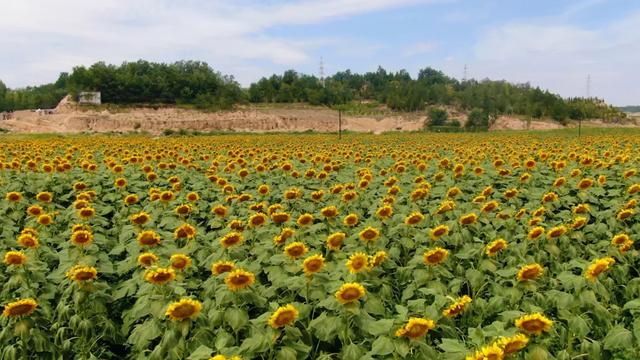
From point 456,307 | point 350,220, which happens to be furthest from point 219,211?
point 456,307

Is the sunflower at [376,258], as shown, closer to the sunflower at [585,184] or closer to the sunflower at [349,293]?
the sunflower at [349,293]

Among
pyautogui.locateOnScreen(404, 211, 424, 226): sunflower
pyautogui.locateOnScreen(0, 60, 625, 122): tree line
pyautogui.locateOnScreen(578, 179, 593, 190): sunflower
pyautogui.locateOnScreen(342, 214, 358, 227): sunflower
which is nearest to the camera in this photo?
pyautogui.locateOnScreen(404, 211, 424, 226): sunflower

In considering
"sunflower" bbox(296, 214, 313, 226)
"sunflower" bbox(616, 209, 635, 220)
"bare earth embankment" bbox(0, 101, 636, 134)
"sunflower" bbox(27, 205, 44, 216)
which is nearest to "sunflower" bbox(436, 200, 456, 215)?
"sunflower" bbox(296, 214, 313, 226)

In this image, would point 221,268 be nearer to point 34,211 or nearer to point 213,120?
point 34,211

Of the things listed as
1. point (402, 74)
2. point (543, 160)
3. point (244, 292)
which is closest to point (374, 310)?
point (244, 292)

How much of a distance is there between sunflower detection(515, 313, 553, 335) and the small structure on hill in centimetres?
8218

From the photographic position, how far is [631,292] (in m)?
3.83

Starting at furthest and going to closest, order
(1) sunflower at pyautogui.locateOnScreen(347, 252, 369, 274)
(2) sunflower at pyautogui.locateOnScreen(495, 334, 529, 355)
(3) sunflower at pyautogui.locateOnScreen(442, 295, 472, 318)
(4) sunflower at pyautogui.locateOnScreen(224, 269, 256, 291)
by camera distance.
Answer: (1) sunflower at pyautogui.locateOnScreen(347, 252, 369, 274) < (4) sunflower at pyautogui.locateOnScreen(224, 269, 256, 291) < (3) sunflower at pyautogui.locateOnScreen(442, 295, 472, 318) < (2) sunflower at pyautogui.locateOnScreen(495, 334, 529, 355)

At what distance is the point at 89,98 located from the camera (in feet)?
254

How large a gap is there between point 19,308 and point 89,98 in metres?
82.2

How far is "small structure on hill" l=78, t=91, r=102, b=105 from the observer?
76.6 meters

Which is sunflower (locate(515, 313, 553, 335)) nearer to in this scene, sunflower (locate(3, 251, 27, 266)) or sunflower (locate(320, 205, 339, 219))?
sunflower (locate(320, 205, 339, 219))

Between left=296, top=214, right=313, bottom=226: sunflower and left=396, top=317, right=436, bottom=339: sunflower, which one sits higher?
left=296, top=214, right=313, bottom=226: sunflower

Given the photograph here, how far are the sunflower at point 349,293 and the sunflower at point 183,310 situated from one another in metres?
0.77
